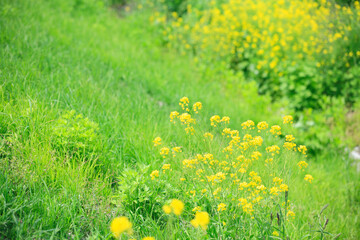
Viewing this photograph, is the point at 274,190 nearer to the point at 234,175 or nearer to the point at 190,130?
the point at 234,175

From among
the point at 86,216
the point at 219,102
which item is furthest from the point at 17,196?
the point at 219,102

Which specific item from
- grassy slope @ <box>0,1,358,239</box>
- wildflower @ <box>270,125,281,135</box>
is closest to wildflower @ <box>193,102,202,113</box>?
grassy slope @ <box>0,1,358,239</box>

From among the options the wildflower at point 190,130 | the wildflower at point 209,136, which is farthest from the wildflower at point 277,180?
the wildflower at point 190,130

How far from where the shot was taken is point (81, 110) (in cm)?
290

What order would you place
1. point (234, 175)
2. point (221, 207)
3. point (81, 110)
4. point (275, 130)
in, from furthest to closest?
point (81, 110) → point (275, 130) → point (234, 175) → point (221, 207)

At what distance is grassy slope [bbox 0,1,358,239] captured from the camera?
1.95 meters

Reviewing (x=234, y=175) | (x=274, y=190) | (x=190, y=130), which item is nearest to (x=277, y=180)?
(x=274, y=190)

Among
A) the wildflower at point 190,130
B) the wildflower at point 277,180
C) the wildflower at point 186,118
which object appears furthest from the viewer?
the wildflower at point 190,130

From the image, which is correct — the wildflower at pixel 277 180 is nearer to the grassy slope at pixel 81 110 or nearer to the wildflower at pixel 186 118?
the wildflower at pixel 186 118

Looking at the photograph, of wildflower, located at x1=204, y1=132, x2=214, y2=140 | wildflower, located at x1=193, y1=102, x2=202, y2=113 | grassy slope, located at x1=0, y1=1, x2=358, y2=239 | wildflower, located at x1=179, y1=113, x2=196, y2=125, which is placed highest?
wildflower, located at x1=193, y1=102, x2=202, y2=113

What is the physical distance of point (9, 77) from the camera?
9.29 ft

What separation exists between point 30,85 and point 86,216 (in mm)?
1605

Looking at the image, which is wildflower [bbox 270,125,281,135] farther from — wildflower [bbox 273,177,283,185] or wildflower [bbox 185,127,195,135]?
wildflower [bbox 185,127,195,135]

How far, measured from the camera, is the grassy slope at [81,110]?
1945 mm
